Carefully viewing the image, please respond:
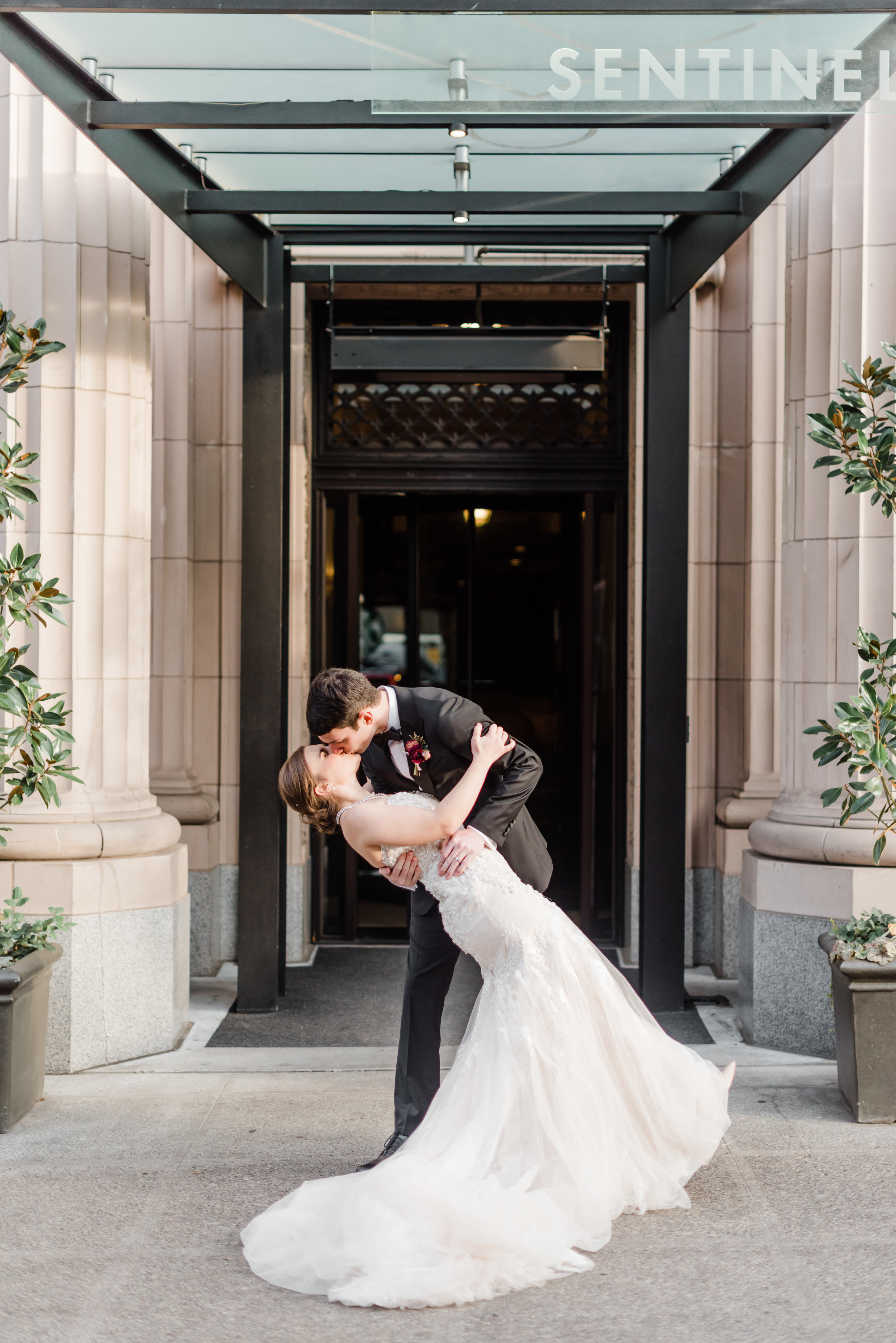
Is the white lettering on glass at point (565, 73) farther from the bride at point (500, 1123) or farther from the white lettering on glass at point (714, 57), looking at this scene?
the bride at point (500, 1123)

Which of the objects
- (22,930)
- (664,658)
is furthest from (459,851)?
(664,658)

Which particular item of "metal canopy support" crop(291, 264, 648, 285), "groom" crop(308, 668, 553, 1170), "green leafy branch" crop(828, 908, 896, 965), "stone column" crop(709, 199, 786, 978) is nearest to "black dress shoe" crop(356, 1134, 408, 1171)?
"groom" crop(308, 668, 553, 1170)

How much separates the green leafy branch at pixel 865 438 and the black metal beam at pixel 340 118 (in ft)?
3.55

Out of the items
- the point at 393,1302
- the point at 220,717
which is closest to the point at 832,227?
the point at 220,717

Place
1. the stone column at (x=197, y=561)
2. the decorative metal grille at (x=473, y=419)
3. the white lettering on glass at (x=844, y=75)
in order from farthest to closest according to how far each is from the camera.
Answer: the decorative metal grille at (x=473, y=419) < the stone column at (x=197, y=561) < the white lettering on glass at (x=844, y=75)

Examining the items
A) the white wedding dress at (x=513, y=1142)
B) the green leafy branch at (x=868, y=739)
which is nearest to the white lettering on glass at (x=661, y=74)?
the green leafy branch at (x=868, y=739)

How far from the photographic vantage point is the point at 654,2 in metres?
4.11

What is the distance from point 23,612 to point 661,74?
3.30 metres

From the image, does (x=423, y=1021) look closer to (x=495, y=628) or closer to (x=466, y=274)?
(x=495, y=628)

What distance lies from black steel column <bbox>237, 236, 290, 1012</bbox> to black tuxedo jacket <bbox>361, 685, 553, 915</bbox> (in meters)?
2.34

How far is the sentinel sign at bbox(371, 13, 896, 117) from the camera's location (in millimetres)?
4223

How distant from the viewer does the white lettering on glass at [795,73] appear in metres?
4.32

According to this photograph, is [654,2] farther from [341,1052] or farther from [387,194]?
[341,1052]

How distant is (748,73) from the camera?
4316mm
